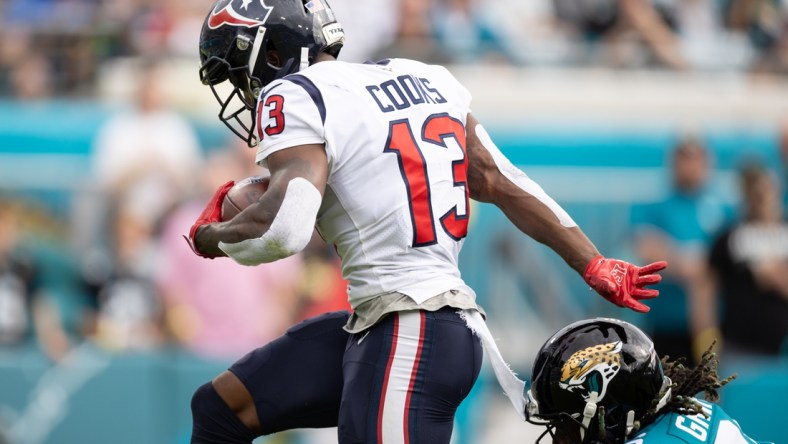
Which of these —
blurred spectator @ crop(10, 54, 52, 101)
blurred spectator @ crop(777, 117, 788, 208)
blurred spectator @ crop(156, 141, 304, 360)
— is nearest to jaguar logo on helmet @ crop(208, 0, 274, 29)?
blurred spectator @ crop(156, 141, 304, 360)

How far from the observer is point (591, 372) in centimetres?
391

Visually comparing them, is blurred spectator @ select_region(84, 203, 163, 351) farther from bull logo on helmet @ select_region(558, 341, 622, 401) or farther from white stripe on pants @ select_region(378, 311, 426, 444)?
bull logo on helmet @ select_region(558, 341, 622, 401)

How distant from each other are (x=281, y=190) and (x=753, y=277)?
4.76 m

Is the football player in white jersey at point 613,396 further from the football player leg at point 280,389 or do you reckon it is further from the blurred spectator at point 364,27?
the blurred spectator at point 364,27

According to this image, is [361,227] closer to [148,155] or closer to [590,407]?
[590,407]

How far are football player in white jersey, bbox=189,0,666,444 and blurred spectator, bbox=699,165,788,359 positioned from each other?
3651mm

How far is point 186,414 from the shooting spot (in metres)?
7.83

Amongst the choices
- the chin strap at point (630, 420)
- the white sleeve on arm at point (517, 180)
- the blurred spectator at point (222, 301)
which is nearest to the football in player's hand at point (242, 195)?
the white sleeve on arm at point (517, 180)

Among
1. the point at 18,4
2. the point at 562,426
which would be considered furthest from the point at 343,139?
the point at 18,4

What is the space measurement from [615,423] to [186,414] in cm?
437

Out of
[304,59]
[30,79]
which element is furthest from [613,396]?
[30,79]

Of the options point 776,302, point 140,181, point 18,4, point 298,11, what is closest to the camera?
point 298,11

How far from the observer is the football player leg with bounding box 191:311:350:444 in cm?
430

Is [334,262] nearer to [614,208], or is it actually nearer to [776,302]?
[614,208]
